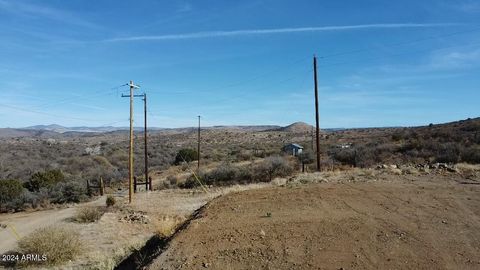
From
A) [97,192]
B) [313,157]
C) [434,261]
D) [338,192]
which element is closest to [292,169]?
[313,157]

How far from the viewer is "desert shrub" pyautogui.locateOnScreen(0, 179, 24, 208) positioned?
3562 cm

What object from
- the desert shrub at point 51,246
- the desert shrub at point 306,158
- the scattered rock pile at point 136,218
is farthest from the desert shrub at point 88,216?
the desert shrub at point 306,158

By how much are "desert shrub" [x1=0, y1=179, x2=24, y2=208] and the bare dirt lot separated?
24.1 m

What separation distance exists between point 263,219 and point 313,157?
3728 centimetres

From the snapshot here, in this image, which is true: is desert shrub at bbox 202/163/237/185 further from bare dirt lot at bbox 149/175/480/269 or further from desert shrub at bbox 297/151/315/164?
bare dirt lot at bbox 149/175/480/269

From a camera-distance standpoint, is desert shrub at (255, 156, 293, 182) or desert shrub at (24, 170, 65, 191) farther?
desert shrub at (255, 156, 293, 182)

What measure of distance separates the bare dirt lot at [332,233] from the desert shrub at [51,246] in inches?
240

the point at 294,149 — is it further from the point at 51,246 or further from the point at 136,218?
the point at 51,246

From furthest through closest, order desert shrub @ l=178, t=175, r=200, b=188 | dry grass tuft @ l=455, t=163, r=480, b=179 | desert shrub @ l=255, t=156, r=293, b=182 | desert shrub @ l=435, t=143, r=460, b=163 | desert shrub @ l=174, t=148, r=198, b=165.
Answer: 1. desert shrub @ l=174, t=148, r=198, b=165
2. desert shrub @ l=178, t=175, r=200, b=188
3. desert shrub @ l=255, t=156, r=293, b=182
4. desert shrub @ l=435, t=143, r=460, b=163
5. dry grass tuft @ l=455, t=163, r=480, b=179

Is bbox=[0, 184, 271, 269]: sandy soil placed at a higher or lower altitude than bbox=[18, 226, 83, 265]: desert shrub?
lower

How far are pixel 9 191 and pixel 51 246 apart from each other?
66.6 ft

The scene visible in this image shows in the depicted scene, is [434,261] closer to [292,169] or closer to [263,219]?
[263,219]

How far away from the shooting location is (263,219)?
14.5m

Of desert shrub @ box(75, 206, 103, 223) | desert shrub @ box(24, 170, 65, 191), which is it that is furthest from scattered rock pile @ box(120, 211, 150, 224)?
desert shrub @ box(24, 170, 65, 191)
